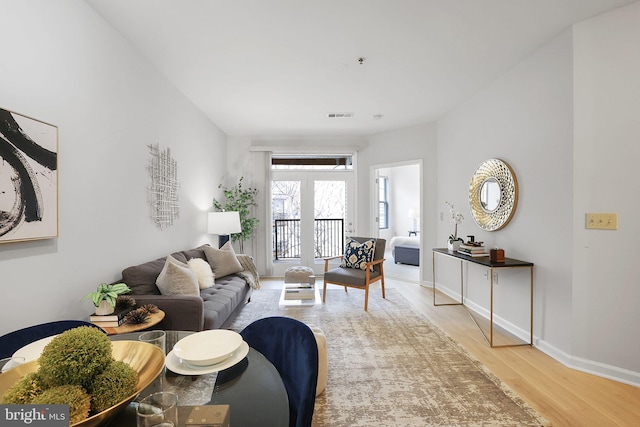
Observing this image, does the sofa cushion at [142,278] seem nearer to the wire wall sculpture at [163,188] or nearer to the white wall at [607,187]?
the wire wall sculpture at [163,188]

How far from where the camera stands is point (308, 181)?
604cm

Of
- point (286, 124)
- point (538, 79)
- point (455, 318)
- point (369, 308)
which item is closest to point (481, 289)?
point (455, 318)

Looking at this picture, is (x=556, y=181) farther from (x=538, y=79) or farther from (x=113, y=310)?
(x=113, y=310)

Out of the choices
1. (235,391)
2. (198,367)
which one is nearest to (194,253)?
(198,367)

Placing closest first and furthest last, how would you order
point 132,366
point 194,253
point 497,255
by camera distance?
point 132,366, point 497,255, point 194,253

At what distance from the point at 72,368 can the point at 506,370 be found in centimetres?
287

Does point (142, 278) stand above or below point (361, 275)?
above

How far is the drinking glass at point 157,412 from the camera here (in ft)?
2.52

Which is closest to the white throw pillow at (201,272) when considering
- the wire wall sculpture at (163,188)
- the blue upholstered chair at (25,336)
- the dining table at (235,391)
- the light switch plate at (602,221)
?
the wire wall sculpture at (163,188)

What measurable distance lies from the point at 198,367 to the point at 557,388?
252 centimetres

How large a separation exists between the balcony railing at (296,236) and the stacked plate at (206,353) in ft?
15.5

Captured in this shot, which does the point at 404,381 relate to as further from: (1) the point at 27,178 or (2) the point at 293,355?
(1) the point at 27,178

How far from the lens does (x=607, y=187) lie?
2395mm

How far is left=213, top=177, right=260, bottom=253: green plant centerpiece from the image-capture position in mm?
5453
